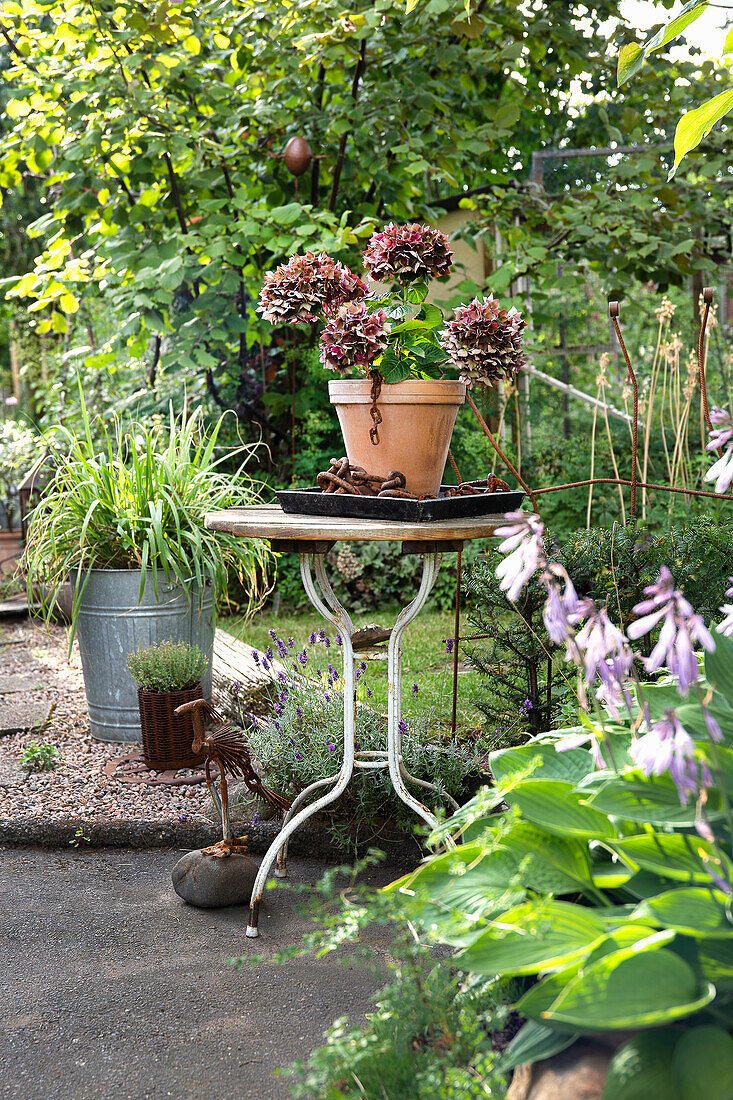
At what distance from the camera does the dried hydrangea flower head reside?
6.79 ft

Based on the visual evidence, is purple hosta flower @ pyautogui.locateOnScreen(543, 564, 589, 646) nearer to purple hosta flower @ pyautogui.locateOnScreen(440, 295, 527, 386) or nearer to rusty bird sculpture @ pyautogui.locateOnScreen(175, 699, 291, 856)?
purple hosta flower @ pyautogui.locateOnScreen(440, 295, 527, 386)

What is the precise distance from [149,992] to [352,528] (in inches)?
42.1

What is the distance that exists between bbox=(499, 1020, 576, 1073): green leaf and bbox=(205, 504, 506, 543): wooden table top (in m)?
0.87

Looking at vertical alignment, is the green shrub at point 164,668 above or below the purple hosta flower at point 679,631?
below

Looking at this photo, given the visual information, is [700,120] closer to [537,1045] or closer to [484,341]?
[484,341]

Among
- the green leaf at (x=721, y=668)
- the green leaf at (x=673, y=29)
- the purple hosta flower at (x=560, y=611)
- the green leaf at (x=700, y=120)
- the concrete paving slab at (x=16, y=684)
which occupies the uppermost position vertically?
the green leaf at (x=673, y=29)

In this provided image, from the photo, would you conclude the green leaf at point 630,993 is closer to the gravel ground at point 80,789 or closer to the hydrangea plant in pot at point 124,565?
the gravel ground at point 80,789

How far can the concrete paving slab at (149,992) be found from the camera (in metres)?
1.63

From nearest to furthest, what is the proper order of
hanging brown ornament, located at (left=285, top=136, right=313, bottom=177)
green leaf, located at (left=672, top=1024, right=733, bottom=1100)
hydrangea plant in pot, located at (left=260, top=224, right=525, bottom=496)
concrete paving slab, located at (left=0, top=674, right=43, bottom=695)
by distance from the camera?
green leaf, located at (left=672, top=1024, right=733, bottom=1100) → hydrangea plant in pot, located at (left=260, top=224, right=525, bottom=496) → concrete paving slab, located at (left=0, top=674, right=43, bottom=695) → hanging brown ornament, located at (left=285, top=136, right=313, bottom=177)

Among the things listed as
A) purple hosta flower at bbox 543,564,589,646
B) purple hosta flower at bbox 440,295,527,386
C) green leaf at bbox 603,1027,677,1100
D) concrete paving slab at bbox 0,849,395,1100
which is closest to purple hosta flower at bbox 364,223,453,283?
purple hosta flower at bbox 440,295,527,386

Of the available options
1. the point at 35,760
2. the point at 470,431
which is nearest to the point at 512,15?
the point at 470,431

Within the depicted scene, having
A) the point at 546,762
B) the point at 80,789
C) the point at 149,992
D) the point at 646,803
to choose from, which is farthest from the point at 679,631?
the point at 80,789

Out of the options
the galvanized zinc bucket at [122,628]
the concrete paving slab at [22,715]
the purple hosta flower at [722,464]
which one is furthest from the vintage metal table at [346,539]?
the concrete paving slab at [22,715]

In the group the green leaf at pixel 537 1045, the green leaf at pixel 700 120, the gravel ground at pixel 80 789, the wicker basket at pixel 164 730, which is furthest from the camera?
the wicker basket at pixel 164 730
